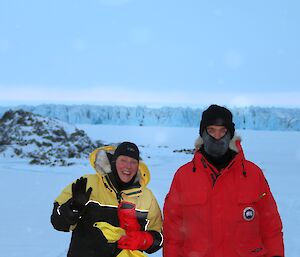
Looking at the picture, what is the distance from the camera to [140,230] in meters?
3.26

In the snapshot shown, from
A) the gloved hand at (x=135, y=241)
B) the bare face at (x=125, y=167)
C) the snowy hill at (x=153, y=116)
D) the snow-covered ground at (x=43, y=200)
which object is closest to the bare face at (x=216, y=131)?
the bare face at (x=125, y=167)

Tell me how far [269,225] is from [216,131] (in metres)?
0.79

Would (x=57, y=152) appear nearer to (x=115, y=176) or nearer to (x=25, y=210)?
(x=25, y=210)

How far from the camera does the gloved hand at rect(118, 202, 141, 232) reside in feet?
10.4

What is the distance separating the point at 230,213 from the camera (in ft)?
9.48

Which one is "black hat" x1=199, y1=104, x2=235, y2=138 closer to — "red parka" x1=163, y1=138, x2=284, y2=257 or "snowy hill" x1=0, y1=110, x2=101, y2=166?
"red parka" x1=163, y1=138, x2=284, y2=257

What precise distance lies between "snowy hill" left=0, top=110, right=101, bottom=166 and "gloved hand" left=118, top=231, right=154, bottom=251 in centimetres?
1438

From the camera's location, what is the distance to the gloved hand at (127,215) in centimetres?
316

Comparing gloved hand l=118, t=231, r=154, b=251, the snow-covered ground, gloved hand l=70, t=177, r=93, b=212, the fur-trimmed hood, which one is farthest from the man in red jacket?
the snow-covered ground

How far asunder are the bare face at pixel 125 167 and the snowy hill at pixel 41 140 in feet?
46.9

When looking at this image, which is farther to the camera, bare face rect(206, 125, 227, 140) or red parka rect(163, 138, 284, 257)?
bare face rect(206, 125, 227, 140)

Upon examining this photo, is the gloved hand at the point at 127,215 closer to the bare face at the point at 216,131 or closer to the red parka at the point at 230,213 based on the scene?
the red parka at the point at 230,213

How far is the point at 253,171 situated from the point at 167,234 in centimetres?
82

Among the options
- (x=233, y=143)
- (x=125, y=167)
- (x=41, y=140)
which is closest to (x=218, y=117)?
(x=233, y=143)
